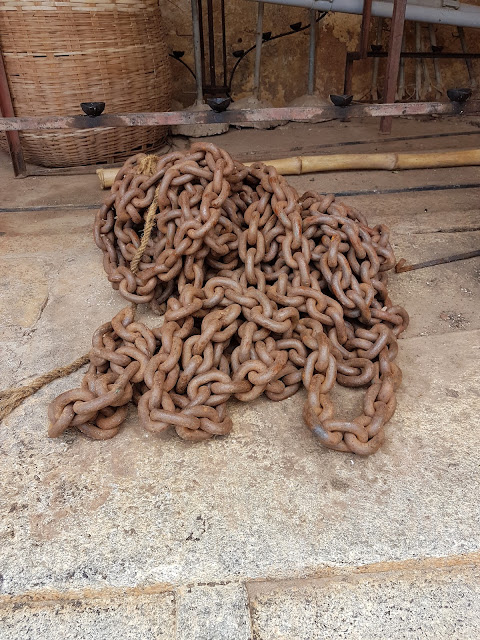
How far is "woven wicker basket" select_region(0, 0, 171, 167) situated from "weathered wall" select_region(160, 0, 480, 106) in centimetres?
139

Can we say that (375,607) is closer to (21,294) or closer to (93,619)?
(93,619)

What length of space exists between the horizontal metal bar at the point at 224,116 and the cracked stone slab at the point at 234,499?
151 cm

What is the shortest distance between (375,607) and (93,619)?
655 mm

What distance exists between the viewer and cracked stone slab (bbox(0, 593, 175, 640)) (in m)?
1.25

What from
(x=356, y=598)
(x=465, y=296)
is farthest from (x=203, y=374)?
(x=465, y=296)

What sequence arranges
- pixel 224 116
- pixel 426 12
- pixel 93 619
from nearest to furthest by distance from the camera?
pixel 93 619, pixel 224 116, pixel 426 12

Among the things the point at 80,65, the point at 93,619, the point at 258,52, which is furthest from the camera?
the point at 258,52

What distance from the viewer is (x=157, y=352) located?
1933 mm

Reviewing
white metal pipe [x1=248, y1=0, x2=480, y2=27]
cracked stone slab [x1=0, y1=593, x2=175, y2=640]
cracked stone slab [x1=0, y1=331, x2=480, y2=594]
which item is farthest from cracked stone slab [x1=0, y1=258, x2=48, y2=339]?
white metal pipe [x1=248, y1=0, x2=480, y2=27]

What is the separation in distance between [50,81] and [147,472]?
3467mm

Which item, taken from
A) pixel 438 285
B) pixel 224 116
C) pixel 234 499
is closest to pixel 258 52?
pixel 224 116

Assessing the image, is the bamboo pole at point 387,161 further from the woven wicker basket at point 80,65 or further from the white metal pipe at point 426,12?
the white metal pipe at point 426,12

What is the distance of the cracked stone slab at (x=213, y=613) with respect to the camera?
1.25 metres

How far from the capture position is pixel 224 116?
2.66 m
